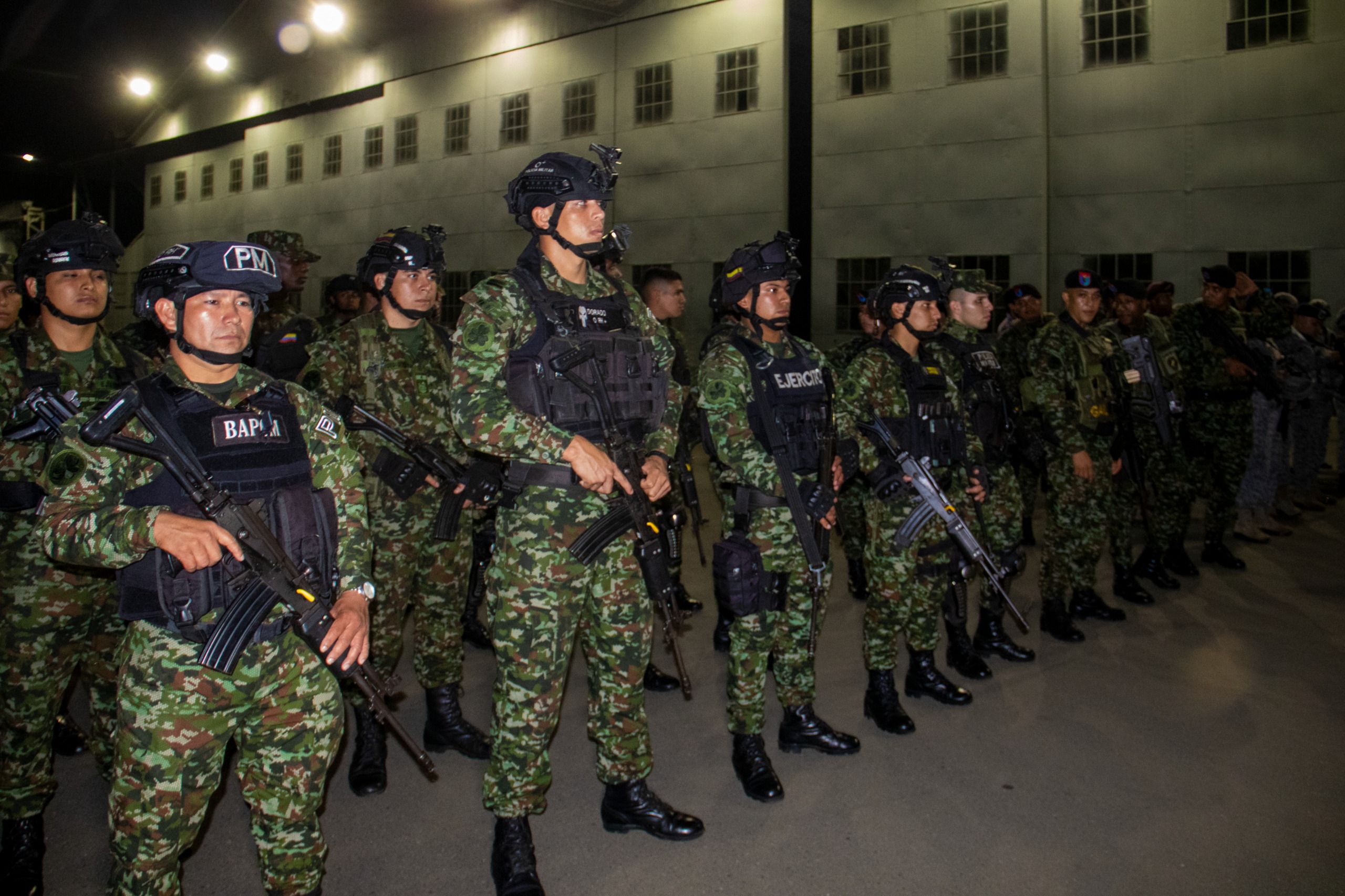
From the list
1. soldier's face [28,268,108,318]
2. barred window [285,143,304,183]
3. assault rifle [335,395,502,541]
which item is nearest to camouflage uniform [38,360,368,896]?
assault rifle [335,395,502,541]

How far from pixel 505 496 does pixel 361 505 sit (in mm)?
556

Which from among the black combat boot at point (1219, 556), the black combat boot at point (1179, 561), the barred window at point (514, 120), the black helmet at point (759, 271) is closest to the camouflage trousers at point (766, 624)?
the black helmet at point (759, 271)

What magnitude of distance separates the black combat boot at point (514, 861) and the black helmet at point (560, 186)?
1.96 metres

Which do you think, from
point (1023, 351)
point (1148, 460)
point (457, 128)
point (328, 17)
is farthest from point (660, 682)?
point (328, 17)

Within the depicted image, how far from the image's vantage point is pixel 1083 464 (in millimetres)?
4984

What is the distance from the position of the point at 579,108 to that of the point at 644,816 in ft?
48.1

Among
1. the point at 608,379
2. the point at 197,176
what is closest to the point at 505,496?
the point at 608,379

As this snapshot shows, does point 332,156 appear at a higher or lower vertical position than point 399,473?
higher

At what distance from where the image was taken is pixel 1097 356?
17.3ft

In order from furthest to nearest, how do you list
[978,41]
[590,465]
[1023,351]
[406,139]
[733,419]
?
[406,139] → [978,41] → [1023,351] → [733,419] → [590,465]

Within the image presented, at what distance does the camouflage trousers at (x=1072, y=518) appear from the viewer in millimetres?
5125

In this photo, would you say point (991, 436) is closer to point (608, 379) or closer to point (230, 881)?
point (608, 379)

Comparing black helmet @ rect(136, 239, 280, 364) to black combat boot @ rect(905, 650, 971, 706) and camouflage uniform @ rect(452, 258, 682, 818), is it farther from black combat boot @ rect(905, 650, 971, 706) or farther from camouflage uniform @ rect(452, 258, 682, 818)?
black combat boot @ rect(905, 650, 971, 706)

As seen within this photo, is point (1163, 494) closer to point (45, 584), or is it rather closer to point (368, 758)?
point (368, 758)
